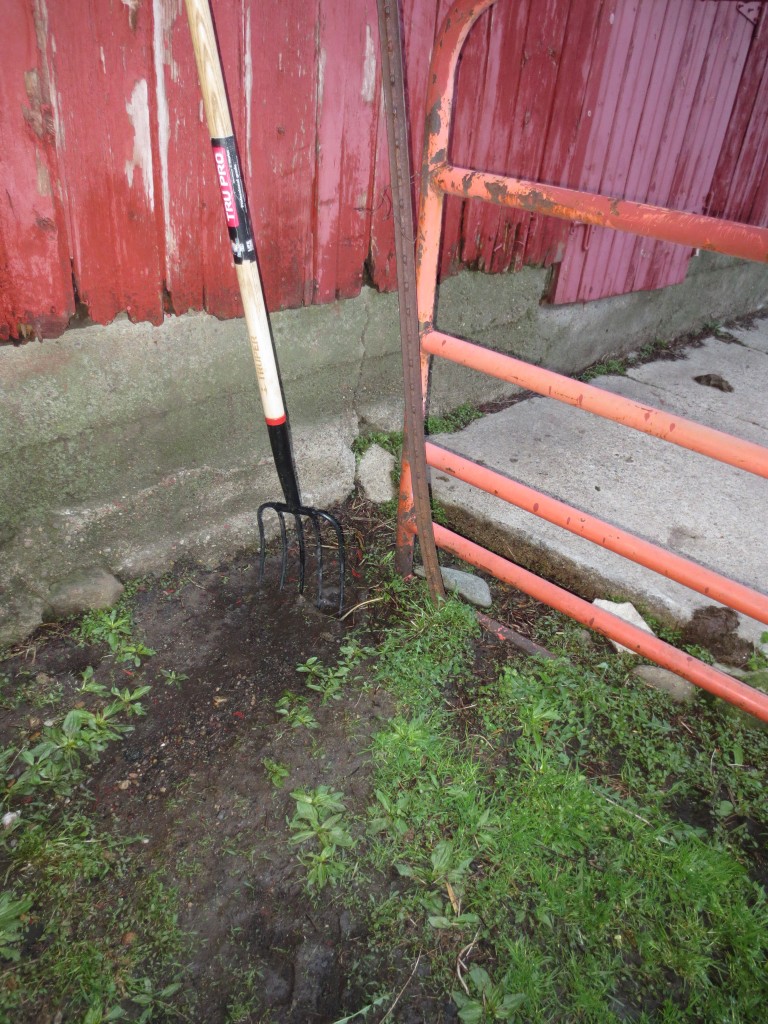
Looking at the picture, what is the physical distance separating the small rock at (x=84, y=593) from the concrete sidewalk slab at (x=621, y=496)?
1.25 meters

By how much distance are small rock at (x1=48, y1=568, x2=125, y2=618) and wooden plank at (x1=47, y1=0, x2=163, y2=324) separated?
82 centimetres

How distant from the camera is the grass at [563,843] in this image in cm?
141

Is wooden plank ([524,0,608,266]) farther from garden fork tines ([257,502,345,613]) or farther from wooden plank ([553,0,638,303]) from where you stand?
garden fork tines ([257,502,345,613])

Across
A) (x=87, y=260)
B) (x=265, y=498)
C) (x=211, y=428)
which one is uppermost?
(x=87, y=260)

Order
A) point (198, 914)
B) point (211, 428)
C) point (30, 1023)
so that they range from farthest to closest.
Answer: point (211, 428) → point (198, 914) → point (30, 1023)

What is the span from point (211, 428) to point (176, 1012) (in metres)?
1.64

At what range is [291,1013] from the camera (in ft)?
4.37

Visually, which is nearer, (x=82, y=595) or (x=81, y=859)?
(x=81, y=859)

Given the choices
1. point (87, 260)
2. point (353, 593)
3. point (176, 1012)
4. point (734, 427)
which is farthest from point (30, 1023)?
point (734, 427)

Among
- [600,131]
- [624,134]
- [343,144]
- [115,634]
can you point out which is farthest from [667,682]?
[624,134]

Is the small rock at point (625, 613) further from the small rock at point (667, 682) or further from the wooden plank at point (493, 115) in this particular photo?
the wooden plank at point (493, 115)

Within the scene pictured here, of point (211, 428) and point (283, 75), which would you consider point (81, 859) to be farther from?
point (283, 75)

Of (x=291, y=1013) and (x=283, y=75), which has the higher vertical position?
(x=283, y=75)

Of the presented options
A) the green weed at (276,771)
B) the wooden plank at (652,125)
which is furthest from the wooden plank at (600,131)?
the green weed at (276,771)
